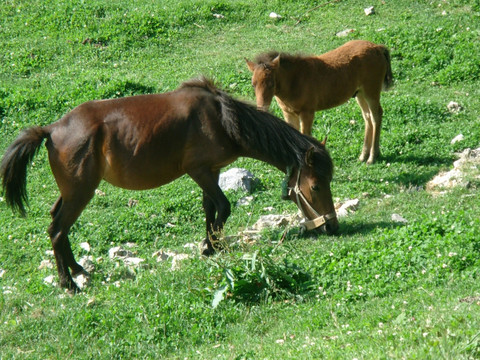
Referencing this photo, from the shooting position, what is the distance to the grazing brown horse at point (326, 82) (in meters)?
12.3

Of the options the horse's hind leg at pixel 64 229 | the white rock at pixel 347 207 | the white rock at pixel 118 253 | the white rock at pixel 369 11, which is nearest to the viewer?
the horse's hind leg at pixel 64 229

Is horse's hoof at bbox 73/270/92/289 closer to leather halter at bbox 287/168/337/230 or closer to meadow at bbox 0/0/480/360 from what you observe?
meadow at bbox 0/0/480/360

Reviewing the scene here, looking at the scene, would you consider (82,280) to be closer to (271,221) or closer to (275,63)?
(271,221)

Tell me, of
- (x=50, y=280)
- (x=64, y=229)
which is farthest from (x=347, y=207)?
(x=50, y=280)

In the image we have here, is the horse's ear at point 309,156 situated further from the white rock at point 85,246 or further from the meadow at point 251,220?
the white rock at point 85,246

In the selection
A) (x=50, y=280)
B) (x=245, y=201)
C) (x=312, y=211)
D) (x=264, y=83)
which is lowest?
(x=245, y=201)

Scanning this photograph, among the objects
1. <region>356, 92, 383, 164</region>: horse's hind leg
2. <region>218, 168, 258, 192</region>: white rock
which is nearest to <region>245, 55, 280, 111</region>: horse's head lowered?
<region>218, 168, 258, 192</region>: white rock

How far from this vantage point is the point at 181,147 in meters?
9.51

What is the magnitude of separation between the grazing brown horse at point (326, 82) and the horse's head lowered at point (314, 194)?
2.83m

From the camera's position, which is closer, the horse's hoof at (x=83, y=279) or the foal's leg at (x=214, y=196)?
the horse's hoof at (x=83, y=279)

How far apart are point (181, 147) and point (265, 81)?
3094 mm

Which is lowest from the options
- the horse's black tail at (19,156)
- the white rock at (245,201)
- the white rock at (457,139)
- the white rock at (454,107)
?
the white rock at (454,107)

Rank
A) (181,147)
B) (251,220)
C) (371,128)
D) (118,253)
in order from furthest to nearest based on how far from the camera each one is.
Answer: (371,128), (251,220), (118,253), (181,147)

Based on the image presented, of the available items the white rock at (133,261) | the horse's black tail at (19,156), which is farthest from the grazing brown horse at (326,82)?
the horse's black tail at (19,156)
